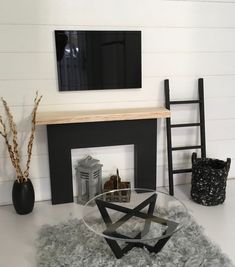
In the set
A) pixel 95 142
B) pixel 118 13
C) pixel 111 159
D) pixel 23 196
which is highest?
pixel 118 13

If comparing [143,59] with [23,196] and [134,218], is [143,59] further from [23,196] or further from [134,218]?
[23,196]

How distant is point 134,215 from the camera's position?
6.57ft

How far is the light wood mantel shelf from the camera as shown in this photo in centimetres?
235

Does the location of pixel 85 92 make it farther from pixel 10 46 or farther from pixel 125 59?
pixel 10 46

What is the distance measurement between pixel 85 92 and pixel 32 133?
1.81ft

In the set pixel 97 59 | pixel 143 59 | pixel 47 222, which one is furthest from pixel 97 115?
pixel 47 222

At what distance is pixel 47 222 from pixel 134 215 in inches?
30.5

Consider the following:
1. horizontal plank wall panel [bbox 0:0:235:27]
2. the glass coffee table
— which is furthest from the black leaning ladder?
the glass coffee table

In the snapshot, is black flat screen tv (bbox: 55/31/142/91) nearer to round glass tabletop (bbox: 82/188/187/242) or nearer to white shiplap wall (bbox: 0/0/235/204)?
white shiplap wall (bbox: 0/0/235/204)

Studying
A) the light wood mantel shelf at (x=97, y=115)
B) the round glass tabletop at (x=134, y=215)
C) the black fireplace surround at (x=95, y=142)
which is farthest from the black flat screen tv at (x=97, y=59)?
the round glass tabletop at (x=134, y=215)

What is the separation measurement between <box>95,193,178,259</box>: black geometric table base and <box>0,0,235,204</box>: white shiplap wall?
2.62 ft

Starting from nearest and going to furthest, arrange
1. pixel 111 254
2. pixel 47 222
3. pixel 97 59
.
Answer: pixel 111 254 → pixel 47 222 → pixel 97 59

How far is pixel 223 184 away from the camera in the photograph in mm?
2570

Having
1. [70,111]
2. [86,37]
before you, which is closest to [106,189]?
[70,111]
